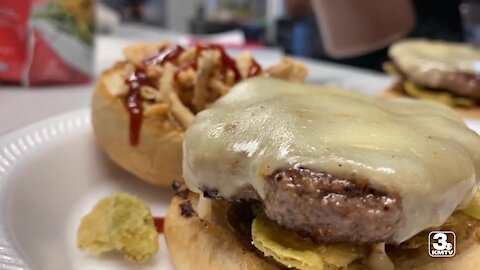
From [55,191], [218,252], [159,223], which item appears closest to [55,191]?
[55,191]

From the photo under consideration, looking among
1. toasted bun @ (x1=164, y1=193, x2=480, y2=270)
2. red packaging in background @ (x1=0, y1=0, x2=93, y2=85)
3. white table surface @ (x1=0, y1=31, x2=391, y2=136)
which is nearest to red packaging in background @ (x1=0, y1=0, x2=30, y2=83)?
red packaging in background @ (x1=0, y1=0, x2=93, y2=85)

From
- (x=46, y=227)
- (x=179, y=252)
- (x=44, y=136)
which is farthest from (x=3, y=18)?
(x=179, y=252)

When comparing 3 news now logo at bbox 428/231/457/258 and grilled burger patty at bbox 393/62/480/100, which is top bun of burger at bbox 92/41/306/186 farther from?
grilled burger patty at bbox 393/62/480/100

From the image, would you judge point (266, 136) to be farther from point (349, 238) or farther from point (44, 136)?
point (44, 136)

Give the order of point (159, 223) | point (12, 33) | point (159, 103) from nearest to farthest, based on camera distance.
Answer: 1. point (159, 223)
2. point (159, 103)
3. point (12, 33)

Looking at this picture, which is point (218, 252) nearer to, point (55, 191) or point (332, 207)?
point (332, 207)
